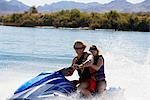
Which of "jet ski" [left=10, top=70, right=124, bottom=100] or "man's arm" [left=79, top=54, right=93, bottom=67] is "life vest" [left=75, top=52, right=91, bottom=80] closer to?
"man's arm" [left=79, top=54, right=93, bottom=67]

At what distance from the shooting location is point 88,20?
331 feet

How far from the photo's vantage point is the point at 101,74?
8.16 metres

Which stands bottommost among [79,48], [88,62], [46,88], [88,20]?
[88,20]

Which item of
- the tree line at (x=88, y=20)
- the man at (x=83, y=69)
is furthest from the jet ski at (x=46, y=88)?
the tree line at (x=88, y=20)

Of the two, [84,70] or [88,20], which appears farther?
[88,20]

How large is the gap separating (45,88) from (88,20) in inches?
3688

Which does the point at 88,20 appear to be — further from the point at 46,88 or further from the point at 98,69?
the point at 46,88

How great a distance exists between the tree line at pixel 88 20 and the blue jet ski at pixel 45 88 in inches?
3293

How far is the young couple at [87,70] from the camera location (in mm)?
7752

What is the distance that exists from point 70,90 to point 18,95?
0.91m

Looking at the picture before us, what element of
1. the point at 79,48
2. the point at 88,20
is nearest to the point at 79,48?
the point at 79,48

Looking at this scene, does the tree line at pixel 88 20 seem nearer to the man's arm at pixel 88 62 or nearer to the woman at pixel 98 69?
the woman at pixel 98 69

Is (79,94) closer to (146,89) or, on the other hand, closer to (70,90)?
(70,90)

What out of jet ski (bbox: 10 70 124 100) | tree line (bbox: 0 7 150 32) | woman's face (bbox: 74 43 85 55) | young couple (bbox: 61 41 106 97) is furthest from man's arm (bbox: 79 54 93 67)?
tree line (bbox: 0 7 150 32)
